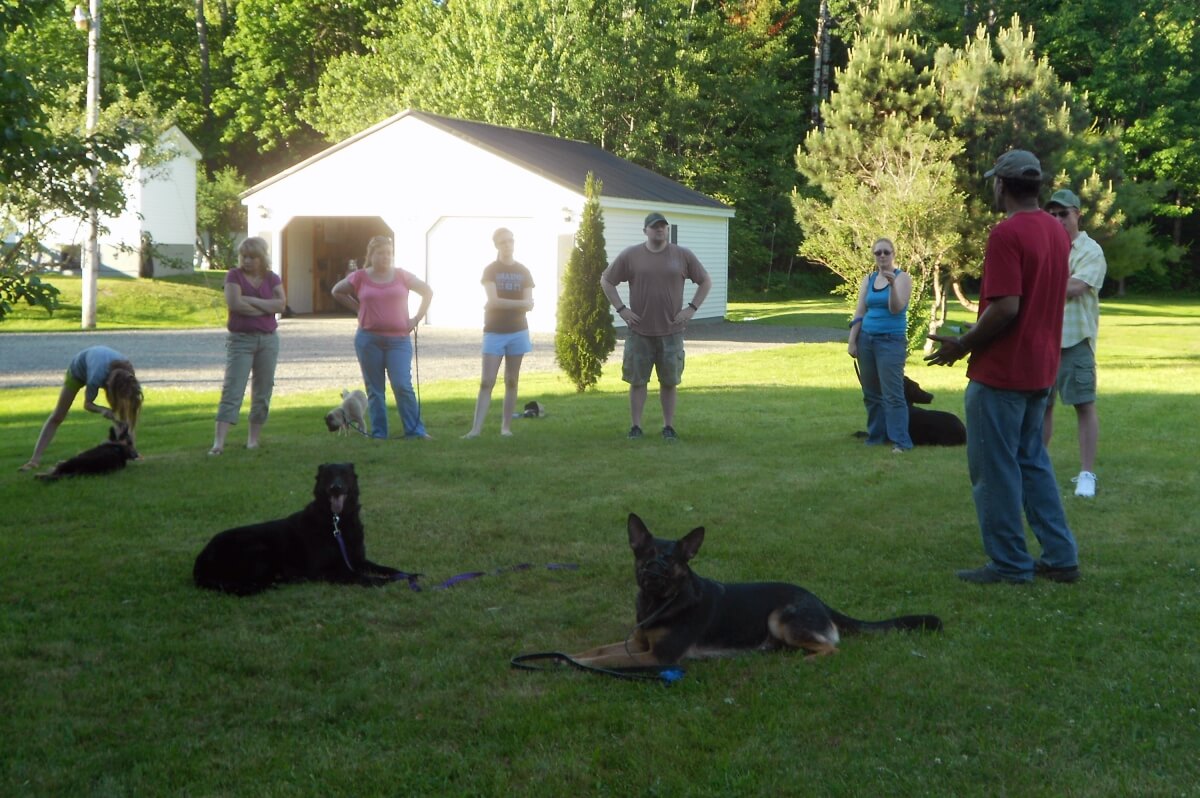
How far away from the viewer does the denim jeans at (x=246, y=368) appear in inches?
397

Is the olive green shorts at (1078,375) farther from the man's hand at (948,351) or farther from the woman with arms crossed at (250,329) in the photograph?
the woman with arms crossed at (250,329)

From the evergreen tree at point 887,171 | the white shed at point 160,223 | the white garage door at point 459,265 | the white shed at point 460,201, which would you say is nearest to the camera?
the evergreen tree at point 887,171

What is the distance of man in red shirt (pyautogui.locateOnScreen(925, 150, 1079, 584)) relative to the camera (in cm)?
579

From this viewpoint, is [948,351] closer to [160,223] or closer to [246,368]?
[246,368]

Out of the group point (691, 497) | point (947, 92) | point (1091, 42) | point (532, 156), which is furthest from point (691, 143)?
point (691, 497)

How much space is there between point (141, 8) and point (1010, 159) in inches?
2130

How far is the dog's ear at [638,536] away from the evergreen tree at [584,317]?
10.6m

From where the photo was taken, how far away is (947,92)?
33.2 metres

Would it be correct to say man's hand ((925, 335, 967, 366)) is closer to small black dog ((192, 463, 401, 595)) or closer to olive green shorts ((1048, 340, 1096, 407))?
olive green shorts ((1048, 340, 1096, 407))

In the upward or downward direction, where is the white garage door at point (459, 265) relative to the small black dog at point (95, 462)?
upward

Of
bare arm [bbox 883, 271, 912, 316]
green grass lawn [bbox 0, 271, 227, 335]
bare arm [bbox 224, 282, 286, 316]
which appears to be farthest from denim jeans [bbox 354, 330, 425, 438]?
green grass lawn [bbox 0, 271, 227, 335]

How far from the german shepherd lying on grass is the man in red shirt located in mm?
1420

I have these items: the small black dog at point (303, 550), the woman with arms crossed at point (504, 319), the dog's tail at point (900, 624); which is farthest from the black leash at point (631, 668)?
the woman with arms crossed at point (504, 319)

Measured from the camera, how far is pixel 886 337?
33.7ft
